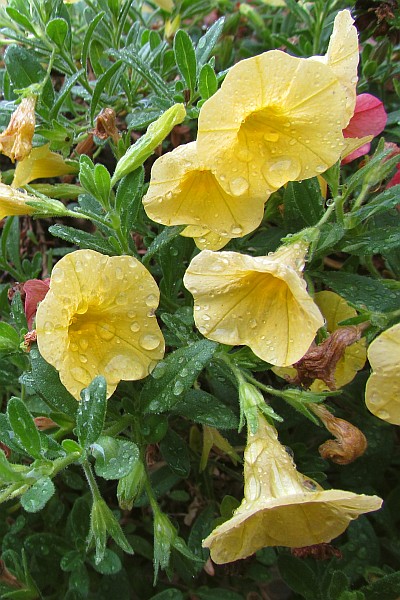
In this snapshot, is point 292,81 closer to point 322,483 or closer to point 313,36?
point 313,36

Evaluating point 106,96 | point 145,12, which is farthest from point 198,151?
point 145,12

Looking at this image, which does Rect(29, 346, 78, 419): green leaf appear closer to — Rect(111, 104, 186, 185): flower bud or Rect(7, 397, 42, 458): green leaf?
Rect(7, 397, 42, 458): green leaf

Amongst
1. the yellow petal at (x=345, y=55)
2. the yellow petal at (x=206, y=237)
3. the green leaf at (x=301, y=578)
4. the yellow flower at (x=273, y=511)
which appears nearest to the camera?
the yellow flower at (x=273, y=511)

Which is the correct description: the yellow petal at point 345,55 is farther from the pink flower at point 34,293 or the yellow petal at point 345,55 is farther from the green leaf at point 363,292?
the pink flower at point 34,293

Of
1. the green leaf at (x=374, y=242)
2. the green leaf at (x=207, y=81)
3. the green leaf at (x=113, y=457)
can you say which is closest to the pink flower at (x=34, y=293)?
the green leaf at (x=113, y=457)

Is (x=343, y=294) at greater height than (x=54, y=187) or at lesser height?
lesser
